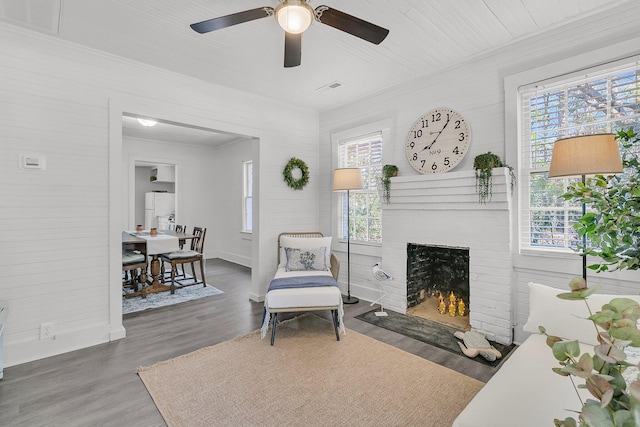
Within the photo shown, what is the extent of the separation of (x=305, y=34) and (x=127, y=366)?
3.30m

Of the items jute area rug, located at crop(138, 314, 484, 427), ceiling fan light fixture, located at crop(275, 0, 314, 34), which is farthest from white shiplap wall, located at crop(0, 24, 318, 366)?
ceiling fan light fixture, located at crop(275, 0, 314, 34)

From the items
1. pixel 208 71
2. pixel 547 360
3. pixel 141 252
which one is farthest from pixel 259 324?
pixel 208 71

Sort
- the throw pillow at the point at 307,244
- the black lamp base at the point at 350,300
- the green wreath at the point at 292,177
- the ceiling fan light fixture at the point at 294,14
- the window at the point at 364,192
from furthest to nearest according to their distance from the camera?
the green wreath at the point at 292,177 < the window at the point at 364,192 < the black lamp base at the point at 350,300 < the throw pillow at the point at 307,244 < the ceiling fan light fixture at the point at 294,14

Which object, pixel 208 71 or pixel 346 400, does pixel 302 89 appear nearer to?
pixel 208 71

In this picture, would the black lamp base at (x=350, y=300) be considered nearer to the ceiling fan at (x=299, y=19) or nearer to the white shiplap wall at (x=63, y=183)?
the white shiplap wall at (x=63, y=183)

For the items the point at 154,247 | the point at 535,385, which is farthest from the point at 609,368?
the point at 154,247

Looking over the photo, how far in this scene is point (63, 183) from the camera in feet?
9.56

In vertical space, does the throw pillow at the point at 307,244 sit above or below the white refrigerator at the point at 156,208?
below

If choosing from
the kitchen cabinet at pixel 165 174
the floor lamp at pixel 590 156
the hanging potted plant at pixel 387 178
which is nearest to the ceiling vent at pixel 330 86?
the hanging potted plant at pixel 387 178

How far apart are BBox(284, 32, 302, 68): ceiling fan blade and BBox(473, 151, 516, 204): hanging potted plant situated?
1993mm

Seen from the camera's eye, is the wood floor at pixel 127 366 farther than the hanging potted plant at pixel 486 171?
No

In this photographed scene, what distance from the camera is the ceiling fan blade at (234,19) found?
202cm

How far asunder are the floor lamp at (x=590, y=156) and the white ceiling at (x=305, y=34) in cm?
120

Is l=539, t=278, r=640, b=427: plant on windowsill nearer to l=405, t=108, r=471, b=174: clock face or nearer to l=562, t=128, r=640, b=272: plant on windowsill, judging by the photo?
l=562, t=128, r=640, b=272: plant on windowsill
